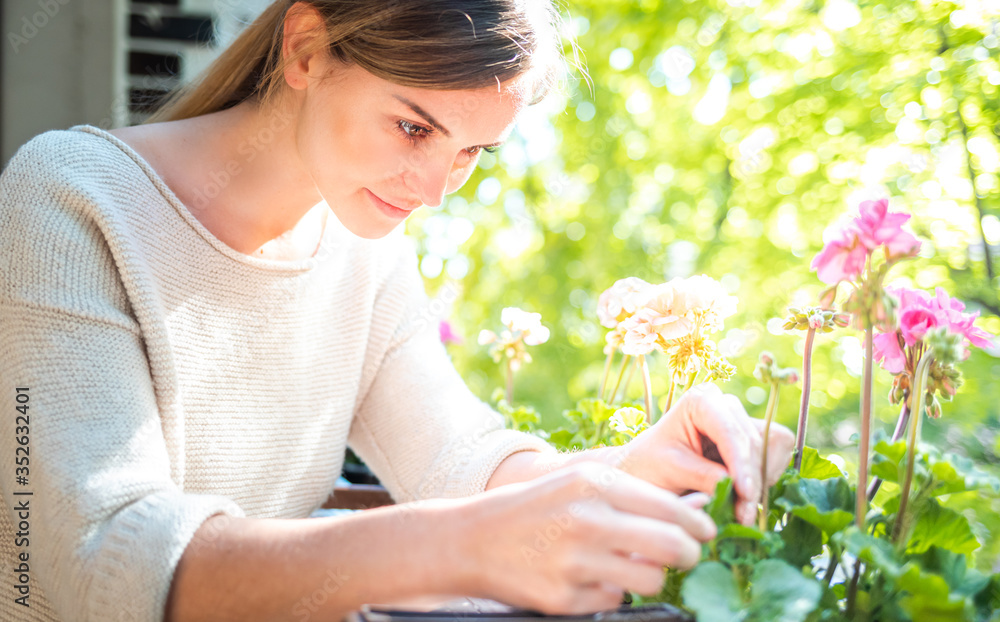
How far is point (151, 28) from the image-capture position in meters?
3.41

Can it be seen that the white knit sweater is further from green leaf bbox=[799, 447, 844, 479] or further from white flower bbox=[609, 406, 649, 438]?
green leaf bbox=[799, 447, 844, 479]

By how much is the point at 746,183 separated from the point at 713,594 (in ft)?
7.85

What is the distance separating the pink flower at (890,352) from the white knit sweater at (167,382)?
501mm

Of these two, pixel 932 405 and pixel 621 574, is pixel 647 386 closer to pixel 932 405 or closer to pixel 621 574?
pixel 932 405

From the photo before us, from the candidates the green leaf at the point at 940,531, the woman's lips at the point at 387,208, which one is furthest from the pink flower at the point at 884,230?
the woman's lips at the point at 387,208

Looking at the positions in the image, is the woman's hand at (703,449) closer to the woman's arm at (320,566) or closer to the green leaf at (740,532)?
the green leaf at (740,532)

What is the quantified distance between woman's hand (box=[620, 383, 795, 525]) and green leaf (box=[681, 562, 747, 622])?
0.32 feet

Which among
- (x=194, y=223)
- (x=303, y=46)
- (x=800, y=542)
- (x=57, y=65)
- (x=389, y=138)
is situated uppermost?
(x=57, y=65)

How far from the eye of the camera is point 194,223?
1.08m

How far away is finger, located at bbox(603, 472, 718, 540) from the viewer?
590mm

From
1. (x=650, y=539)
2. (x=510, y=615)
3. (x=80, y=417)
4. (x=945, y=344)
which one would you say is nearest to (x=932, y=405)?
(x=945, y=344)

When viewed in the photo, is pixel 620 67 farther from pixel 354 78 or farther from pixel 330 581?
pixel 330 581

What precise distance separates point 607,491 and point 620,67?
2965 millimetres

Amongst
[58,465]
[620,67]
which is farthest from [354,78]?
[620,67]
